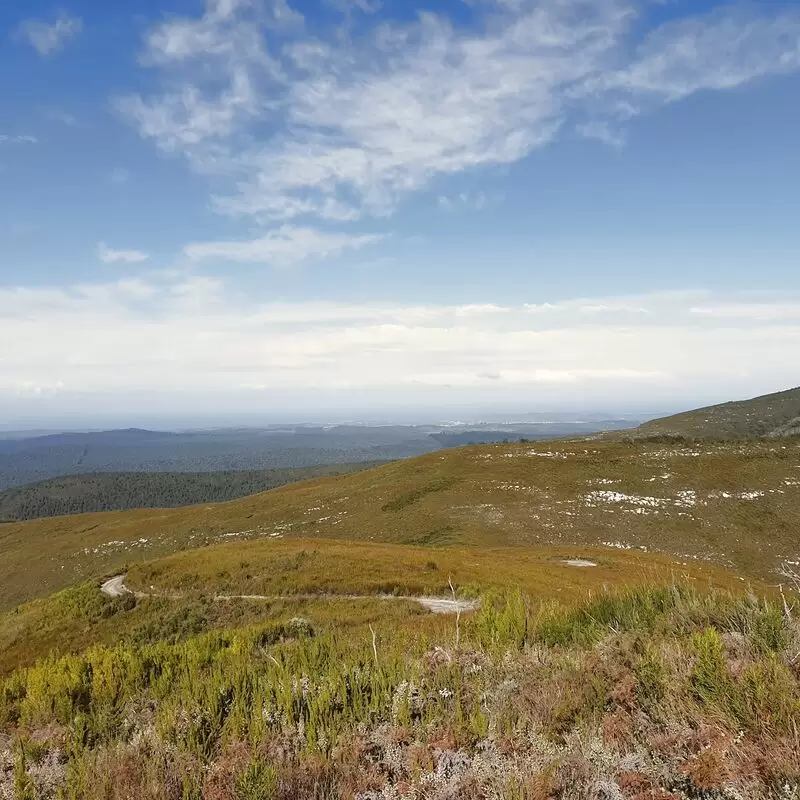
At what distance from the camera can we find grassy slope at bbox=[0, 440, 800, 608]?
55125mm

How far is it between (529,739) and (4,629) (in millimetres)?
33827

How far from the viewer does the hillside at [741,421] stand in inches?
6255

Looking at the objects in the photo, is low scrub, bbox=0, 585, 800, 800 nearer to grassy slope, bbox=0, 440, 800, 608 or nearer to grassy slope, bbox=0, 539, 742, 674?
grassy slope, bbox=0, 539, 742, 674

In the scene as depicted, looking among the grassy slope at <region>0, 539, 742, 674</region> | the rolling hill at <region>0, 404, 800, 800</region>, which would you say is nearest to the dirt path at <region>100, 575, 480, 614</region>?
the grassy slope at <region>0, 539, 742, 674</region>

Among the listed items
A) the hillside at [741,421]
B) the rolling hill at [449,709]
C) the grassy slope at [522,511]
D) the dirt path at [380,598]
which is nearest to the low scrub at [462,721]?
the rolling hill at [449,709]

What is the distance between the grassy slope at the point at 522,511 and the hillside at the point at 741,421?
295ft

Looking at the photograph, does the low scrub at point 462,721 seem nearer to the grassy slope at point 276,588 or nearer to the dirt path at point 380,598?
the grassy slope at point 276,588

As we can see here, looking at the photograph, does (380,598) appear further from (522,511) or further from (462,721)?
(522,511)

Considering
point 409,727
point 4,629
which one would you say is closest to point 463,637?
point 409,727

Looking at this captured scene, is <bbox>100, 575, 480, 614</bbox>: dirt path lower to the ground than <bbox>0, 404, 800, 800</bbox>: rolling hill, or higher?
lower

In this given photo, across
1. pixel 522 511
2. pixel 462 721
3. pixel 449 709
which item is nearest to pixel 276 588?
pixel 449 709

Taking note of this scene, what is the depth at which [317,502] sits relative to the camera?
Result: 78.6 meters

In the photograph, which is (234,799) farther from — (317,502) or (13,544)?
(13,544)

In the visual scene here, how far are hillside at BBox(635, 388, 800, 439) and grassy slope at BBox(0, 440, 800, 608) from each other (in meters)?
89.9
